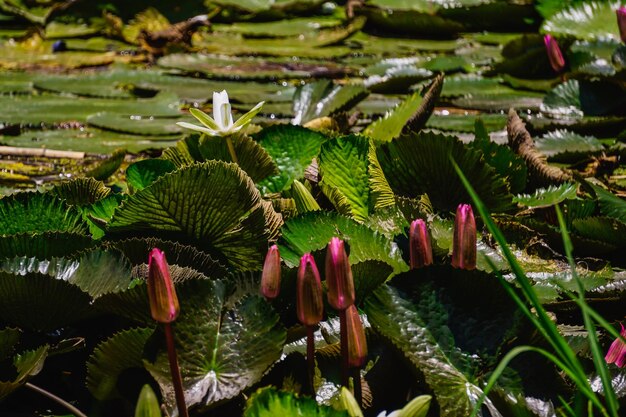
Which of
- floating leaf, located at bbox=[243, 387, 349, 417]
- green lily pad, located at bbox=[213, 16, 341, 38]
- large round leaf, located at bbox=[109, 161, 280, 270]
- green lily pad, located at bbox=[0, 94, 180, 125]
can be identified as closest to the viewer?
floating leaf, located at bbox=[243, 387, 349, 417]

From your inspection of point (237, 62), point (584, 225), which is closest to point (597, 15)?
point (237, 62)

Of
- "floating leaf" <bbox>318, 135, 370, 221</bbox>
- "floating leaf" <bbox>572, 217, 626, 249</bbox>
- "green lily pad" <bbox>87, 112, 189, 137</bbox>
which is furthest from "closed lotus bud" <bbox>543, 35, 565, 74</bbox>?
"floating leaf" <bbox>318, 135, 370, 221</bbox>

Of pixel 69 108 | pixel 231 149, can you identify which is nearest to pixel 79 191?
pixel 231 149

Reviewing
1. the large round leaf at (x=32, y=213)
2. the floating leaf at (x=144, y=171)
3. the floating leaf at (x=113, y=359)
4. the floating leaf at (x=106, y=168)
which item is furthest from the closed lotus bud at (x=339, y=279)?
the floating leaf at (x=106, y=168)

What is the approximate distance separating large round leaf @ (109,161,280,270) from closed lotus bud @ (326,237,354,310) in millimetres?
334

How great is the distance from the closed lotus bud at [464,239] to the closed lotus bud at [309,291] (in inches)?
7.9

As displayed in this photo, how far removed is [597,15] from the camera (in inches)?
148

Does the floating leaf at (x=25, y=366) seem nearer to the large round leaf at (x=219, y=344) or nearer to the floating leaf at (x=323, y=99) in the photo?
the large round leaf at (x=219, y=344)

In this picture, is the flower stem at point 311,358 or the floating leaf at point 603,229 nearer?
the flower stem at point 311,358

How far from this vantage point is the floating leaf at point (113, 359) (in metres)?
0.98

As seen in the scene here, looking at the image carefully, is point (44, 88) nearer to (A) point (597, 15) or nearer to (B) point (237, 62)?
(B) point (237, 62)

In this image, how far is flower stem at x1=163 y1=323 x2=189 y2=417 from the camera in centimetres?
90

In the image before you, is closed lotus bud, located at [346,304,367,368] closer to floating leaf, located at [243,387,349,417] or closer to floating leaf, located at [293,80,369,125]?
floating leaf, located at [243,387,349,417]

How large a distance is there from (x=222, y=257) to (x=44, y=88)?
2.07 meters
